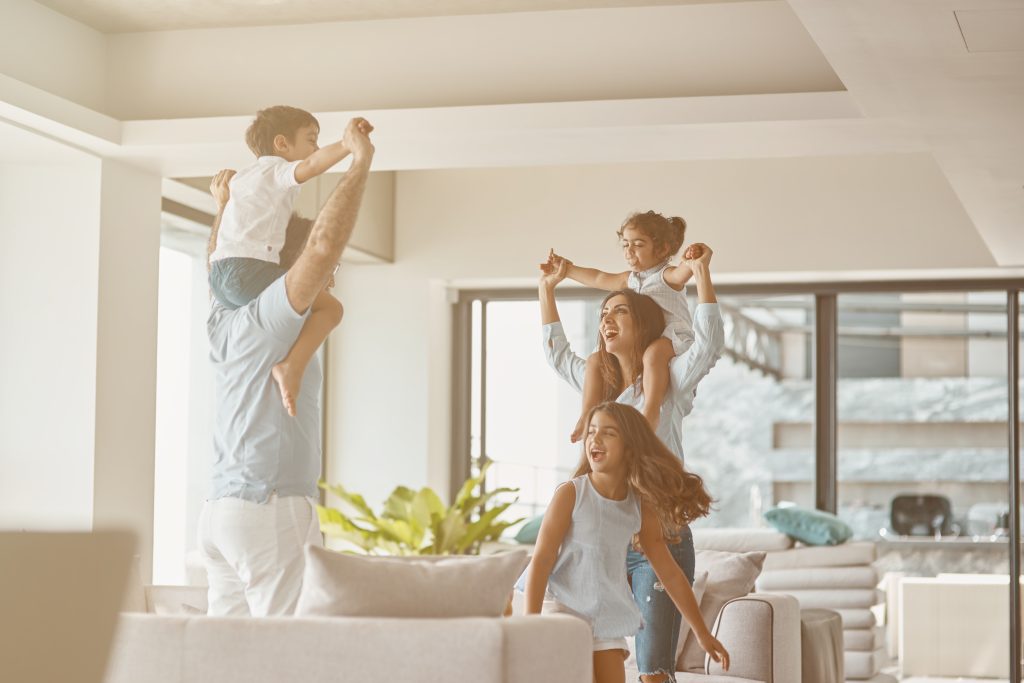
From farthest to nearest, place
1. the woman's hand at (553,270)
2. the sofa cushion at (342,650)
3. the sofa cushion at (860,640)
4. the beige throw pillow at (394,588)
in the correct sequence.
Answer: the sofa cushion at (860,640) < the woman's hand at (553,270) < the beige throw pillow at (394,588) < the sofa cushion at (342,650)

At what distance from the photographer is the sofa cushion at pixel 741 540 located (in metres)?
6.54

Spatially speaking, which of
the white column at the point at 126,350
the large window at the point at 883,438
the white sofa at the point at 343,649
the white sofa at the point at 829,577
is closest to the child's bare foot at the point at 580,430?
the white sofa at the point at 343,649

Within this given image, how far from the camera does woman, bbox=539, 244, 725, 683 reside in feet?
11.3

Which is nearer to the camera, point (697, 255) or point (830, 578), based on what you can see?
point (697, 255)

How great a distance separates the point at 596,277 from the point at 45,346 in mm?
1974

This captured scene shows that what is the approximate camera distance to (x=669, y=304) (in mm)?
3711

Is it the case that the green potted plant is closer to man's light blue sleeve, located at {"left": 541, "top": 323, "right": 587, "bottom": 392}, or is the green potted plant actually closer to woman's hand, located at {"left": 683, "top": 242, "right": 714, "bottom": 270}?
man's light blue sleeve, located at {"left": 541, "top": 323, "right": 587, "bottom": 392}

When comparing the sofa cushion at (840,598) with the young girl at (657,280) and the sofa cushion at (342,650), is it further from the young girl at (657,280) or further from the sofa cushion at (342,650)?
the sofa cushion at (342,650)

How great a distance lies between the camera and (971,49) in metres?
3.47

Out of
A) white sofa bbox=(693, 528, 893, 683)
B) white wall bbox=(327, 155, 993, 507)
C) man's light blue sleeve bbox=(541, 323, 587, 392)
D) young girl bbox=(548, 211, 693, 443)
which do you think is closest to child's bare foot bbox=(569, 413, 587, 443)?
young girl bbox=(548, 211, 693, 443)

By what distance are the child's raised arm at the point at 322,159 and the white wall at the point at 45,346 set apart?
2.30 metres

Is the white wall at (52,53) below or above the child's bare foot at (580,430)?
above

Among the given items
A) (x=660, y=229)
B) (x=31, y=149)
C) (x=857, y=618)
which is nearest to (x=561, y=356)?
(x=660, y=229)

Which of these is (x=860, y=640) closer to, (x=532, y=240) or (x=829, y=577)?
(x=829, y=577)
